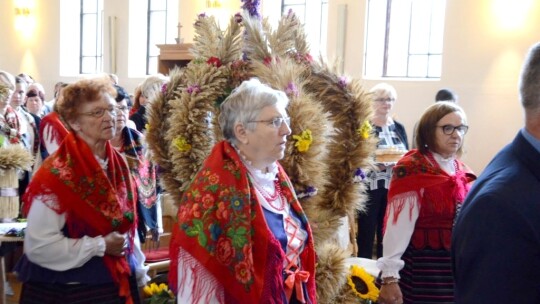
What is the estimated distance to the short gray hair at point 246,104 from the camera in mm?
1921

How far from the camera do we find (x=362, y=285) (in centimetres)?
291

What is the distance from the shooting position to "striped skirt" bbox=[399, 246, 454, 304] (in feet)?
8.46

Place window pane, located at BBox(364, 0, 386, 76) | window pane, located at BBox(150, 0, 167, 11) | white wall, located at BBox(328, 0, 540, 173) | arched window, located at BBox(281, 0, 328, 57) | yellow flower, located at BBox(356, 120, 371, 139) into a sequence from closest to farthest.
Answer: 1. yellow flower, located at BBox(356, 120, 371, 139)
2. white wall, located at BBox(328, 0, 540, 173)
3. window pane, located at BBox(364, 0, 386, 76)
4. arched window, located at BBox(281, 0, 328, 57)
5. window pane, located at BBox(150, 0, 167, 11)

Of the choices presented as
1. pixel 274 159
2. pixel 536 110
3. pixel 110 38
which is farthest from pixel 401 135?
pixel 110 38

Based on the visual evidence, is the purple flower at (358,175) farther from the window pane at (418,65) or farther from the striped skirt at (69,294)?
the window pane at (418,65)

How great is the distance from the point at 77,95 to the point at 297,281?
1.11 metres

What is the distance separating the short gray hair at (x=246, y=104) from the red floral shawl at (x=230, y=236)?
0.41 feet

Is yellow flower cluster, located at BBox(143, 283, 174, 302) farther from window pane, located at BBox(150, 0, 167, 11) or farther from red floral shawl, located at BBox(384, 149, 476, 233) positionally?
window pane, located at BBox(150, 0, 167, 11)

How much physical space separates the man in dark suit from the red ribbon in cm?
68

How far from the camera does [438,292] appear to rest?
8.48 feet

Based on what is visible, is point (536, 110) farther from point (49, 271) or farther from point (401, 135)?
point (401, 135)

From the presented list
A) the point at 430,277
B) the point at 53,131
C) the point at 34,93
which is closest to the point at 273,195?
the point at 430,277

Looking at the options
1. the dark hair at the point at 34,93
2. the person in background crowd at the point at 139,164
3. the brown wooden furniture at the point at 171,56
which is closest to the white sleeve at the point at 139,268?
the person in background crowd at the point at 139,164

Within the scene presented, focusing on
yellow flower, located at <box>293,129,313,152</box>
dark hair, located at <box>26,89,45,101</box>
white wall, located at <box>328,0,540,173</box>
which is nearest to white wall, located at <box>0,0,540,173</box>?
white wall, located at <box>328,0,540,173</box>
